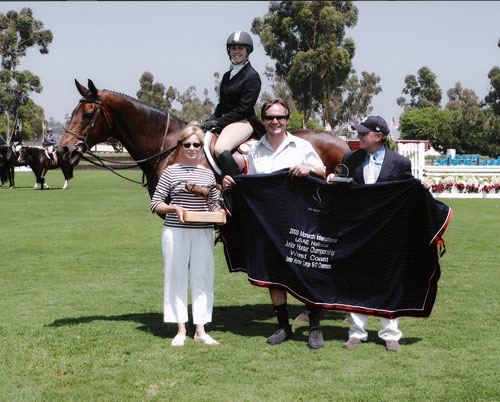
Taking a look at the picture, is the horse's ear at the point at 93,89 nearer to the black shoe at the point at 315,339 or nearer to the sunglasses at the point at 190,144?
the sunglasses at the point at 190,144

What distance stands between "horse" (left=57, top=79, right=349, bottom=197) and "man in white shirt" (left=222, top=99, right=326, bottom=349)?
1248mm

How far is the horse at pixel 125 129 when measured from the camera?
8.02 meters

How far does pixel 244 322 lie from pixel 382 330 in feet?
5.77

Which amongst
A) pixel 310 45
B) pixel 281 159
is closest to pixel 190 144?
pixel 281 159

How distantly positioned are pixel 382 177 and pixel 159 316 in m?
3.18

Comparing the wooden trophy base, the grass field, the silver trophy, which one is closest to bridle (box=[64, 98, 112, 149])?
the wooden trophy base

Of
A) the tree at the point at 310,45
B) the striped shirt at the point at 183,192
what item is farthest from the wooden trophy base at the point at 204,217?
the tree at the point at 310,45

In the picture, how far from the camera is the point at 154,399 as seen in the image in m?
5.42

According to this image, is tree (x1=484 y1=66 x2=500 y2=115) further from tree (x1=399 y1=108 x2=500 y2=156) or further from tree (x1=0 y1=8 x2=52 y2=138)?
tree (x1=0 y1=8 x2=52 y2=138)

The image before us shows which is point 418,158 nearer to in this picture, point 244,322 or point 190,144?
point 244,322

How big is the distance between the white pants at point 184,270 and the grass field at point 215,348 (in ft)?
1.05

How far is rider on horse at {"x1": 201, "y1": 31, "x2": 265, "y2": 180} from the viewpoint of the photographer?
25.3ft

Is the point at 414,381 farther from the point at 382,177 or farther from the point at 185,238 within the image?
the point at 185,238

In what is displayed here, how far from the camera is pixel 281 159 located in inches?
284
